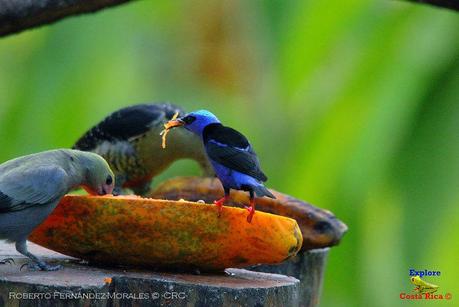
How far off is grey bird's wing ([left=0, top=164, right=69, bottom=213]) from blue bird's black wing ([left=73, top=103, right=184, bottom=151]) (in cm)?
233

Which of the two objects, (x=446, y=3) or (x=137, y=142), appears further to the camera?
(x=137, y=142)

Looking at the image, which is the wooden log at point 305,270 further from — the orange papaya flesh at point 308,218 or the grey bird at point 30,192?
the grey bird at point 30,192

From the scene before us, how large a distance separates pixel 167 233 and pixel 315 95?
10.5 meters

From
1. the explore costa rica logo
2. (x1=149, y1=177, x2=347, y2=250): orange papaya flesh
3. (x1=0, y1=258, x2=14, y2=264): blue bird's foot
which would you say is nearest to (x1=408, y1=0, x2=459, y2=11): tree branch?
(x1=149, y1=177, x2=347, y2=250): orange papaya flesh

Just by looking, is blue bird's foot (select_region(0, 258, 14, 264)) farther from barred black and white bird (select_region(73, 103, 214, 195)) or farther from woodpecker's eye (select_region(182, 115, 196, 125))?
barred black and white bird (select_region(73, 103, 214, 195))

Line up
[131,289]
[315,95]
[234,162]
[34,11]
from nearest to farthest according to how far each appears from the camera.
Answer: [131,289]
[234,162]
[34,11]
[315,95]

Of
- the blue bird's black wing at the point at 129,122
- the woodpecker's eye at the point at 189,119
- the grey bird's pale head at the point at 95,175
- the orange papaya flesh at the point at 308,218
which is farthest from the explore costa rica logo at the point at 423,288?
the blue bird's black wing at the point at 129,122

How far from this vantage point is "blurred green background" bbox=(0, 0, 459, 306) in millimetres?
9398

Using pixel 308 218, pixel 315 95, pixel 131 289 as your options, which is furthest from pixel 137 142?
pixel 315 95

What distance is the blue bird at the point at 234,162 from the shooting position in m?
3.68

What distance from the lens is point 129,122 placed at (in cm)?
603

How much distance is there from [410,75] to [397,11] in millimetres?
1269

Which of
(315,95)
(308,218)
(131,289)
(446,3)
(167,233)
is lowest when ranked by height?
(315,95)

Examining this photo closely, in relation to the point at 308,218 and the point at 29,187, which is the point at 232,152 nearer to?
the point at 29,187
